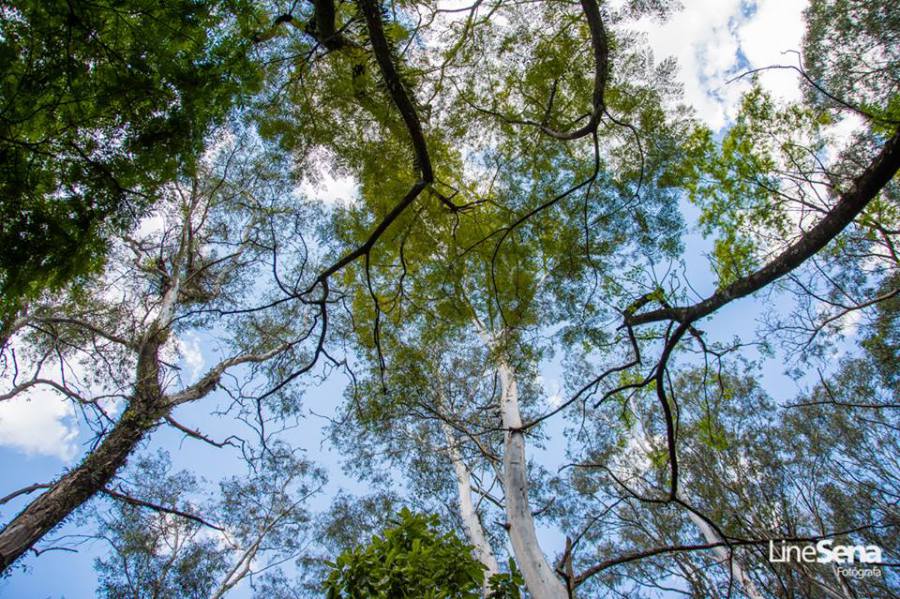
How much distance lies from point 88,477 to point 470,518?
5.02m

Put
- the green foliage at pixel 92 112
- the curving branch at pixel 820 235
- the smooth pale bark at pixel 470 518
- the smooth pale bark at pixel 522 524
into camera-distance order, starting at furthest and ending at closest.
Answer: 1. the smooth pale bark at pixel 470 518
2. the smooth pale bark at pixel 522 524
3. the green foliage at pixel 92 112
4. the curving branch at pixel 820 235

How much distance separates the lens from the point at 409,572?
7.93 ft

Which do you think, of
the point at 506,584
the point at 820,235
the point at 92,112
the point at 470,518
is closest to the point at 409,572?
the point at 506,584

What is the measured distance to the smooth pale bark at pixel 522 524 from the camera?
3.71 metres

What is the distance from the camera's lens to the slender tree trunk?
3.99 m

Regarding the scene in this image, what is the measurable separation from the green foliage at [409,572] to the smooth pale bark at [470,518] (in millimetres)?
3501

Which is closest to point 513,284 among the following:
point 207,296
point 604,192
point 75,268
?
point 604,192

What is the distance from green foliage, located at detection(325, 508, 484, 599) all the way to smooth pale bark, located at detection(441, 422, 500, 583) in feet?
11.5

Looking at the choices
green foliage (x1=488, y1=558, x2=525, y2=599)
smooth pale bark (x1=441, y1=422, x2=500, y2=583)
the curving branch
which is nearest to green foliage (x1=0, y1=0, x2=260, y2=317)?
the curving branch

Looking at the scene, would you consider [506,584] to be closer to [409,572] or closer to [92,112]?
[409,572]

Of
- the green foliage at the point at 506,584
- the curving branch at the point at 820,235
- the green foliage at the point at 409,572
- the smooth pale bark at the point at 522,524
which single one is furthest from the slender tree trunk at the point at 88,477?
the curving branch at the point at 820,235

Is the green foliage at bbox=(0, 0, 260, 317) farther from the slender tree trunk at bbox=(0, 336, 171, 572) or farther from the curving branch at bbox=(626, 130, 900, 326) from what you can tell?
the slender tree trunk at bbox=(0, 336, 171, 572)

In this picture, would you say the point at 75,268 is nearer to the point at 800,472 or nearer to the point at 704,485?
the point at 704,485

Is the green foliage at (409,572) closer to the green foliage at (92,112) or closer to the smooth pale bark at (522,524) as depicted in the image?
the smooth pale bark at (522,524)
